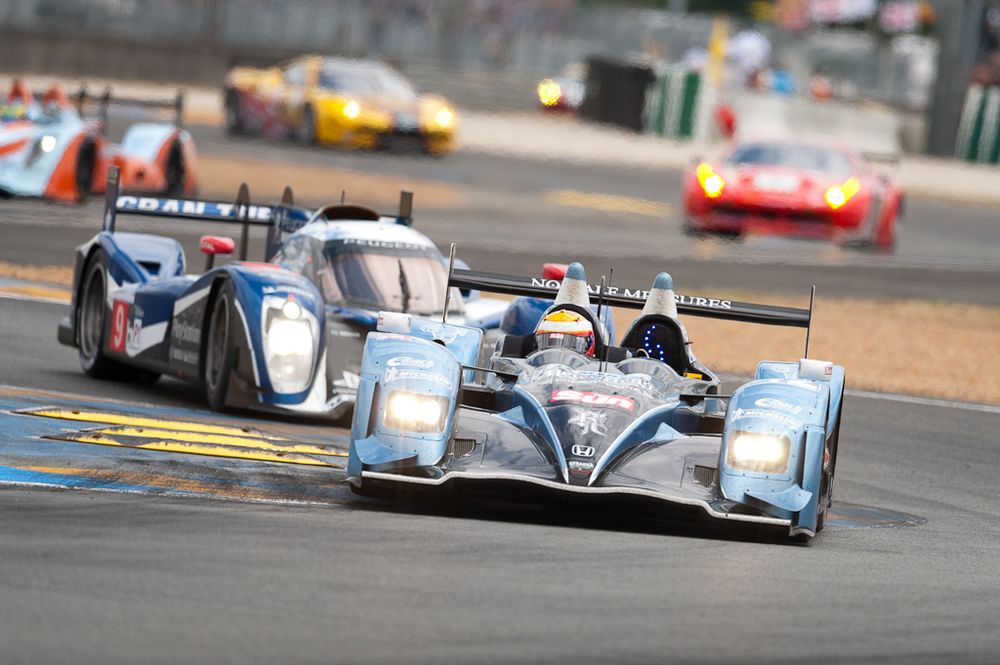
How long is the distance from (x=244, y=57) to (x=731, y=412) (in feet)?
142

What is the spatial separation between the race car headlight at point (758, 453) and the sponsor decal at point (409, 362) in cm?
127

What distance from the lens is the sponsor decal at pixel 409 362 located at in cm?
835

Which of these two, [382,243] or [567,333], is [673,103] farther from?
[567,333]

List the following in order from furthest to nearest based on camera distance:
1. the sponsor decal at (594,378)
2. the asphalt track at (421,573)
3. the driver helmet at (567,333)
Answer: the driver helmet at (567,333), the sponsor decal at (594,378), the asphalt track at (421,573)

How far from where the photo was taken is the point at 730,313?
9727 mm

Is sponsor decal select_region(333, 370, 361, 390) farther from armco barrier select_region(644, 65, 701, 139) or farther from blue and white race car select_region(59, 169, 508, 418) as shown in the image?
armco barrier select_region(644, 65, 701, 139)

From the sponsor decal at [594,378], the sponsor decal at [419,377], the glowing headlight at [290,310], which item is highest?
the sponsor decal at [594,378]

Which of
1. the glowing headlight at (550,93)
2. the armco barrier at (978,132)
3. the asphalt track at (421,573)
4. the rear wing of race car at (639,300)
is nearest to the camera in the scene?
the asphalt track at (421,573)

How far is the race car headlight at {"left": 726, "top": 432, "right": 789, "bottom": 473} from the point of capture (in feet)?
26.5

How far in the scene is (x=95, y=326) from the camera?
1290 centimetres

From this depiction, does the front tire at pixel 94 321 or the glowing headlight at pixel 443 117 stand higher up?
the glowing headlight at pixel 443 117

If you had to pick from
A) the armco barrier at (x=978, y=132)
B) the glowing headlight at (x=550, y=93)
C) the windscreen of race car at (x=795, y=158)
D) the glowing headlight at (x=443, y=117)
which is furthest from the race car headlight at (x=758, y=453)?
the glowing headlight at (x=550, y=93)

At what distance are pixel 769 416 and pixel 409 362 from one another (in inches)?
57.7

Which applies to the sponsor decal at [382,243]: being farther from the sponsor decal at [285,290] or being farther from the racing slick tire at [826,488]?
the racing slick tire at [826,488]
